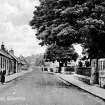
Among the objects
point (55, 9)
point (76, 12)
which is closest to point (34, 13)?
point (55, 9)

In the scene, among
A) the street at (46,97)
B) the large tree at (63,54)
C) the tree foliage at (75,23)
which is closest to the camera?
the street at (46,97)

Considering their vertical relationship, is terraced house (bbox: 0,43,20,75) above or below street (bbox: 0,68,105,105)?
above

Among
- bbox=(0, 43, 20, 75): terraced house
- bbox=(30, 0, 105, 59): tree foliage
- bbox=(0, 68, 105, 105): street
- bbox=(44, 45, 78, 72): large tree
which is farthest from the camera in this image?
bbox=(44, 45, 78, 72): large tree

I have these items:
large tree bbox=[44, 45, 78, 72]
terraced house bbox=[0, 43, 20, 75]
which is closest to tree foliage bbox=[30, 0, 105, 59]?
terraced house bbox=[0, 43, 20, 75]

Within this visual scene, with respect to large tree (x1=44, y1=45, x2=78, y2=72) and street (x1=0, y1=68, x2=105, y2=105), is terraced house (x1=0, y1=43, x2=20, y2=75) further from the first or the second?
street (x1=0, y1=68, x2=105, y2=105)

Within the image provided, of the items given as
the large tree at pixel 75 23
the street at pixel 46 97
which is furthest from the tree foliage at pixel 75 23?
the street at pixel 46 97

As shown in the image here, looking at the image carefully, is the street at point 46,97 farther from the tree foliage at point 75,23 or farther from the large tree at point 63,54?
the large tree at point 63,54

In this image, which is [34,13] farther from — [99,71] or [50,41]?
[99,71]

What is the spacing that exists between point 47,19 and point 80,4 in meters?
4.56


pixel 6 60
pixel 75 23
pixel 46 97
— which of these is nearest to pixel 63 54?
pixel 6 60

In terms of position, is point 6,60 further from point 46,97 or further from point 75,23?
point 46,97

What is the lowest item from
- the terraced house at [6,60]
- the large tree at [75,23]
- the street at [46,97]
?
the street at [46,97]

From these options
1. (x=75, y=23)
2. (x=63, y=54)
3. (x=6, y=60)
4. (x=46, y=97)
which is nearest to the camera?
(x=46, y=97)

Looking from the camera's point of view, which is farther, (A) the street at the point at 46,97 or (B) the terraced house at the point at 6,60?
(B) the terraced house at the point at 6,60
